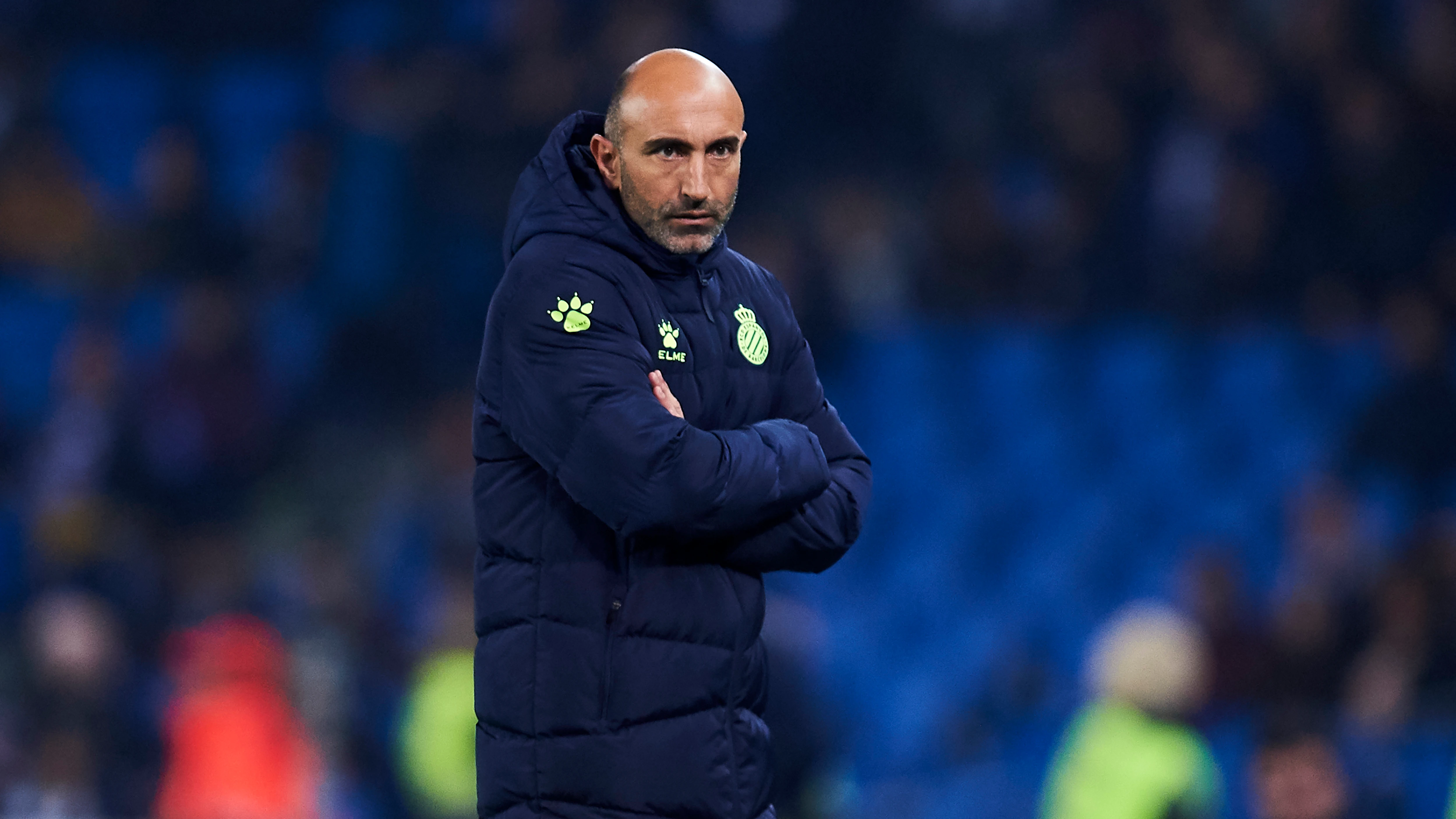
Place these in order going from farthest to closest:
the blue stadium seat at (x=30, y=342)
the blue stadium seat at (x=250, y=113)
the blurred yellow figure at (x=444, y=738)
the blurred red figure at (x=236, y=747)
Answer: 1. the blue stadium seat at (x=250, y=113)
2. the blue stadium seat at (x=30, y=342)
3. the blurred red figure at (x=236, y=747)
4. the blurred yellow figure at (x=444, y=738)

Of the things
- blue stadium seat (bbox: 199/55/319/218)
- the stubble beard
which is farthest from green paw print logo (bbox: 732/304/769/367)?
blue stadium seat (bbox: 199/55/319/218)

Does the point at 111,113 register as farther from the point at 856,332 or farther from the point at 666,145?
the point at 666,145

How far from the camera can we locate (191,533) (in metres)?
7.76

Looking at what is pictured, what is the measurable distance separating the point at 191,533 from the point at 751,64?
11.4 ft

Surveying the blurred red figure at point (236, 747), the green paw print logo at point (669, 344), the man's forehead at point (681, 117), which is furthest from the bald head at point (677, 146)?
the blurred red figure at point (236, 747)

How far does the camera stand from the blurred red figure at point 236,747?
643 centimetres

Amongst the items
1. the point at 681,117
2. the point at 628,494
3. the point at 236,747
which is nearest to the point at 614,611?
the point at 628,494

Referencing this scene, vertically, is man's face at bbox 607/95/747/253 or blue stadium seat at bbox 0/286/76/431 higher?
blue stadium seat at bbox 0/286/76/431

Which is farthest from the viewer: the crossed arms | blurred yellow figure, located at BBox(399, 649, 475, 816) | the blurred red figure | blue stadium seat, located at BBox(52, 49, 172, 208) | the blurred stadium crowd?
blue stadium seat, located at BBox(52, 49, 172, 208)

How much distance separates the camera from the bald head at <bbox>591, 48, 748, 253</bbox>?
2307mm

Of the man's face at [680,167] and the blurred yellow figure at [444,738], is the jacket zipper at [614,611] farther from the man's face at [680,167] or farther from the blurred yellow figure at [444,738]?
the blurred yellow figure at [444,738]

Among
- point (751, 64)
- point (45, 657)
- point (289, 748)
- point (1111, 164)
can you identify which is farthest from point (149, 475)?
point (1111, 164)

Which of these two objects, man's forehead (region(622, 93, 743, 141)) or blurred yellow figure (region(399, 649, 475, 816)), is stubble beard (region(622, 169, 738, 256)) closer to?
man's forehead (region(622, 93, 743, 141))

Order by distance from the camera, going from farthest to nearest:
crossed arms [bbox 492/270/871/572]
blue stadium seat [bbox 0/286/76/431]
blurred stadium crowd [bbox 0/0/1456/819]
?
blue stadium seat [bbox 0/286/76/431], blurred stadium crowd [bbox 0/0/1456/819], crossed arms [bbox 492/270/871/572]
